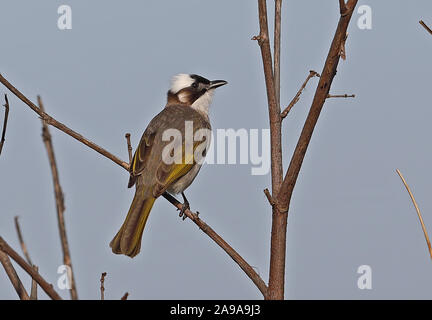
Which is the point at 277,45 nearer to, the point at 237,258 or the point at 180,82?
the point at 237,258

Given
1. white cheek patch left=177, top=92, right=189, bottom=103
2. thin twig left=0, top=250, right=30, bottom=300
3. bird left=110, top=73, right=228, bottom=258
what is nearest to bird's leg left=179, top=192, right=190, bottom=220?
bird left=110, top=73, right=228, bottom=258

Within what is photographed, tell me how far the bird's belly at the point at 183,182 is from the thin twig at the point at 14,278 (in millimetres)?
3126

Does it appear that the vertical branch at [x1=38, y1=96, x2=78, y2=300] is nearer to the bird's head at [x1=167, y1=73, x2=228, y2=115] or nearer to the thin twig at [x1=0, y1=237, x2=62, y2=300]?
the thin twig at [x1=0, y1=237, x2=62, y2=300]

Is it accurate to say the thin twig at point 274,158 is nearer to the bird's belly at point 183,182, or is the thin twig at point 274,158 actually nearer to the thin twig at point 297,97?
the thin twig at point 297,97

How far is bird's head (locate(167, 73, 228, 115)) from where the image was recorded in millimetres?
7304

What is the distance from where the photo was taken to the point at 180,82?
7.52m

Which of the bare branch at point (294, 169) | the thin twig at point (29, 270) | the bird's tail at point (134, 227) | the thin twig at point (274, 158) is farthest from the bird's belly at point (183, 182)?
the thin twig at point (29, 270)

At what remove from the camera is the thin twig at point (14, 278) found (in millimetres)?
2666

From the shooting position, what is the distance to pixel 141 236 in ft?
16.4

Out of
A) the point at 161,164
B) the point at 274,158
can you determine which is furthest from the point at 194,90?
the point at 274,158
